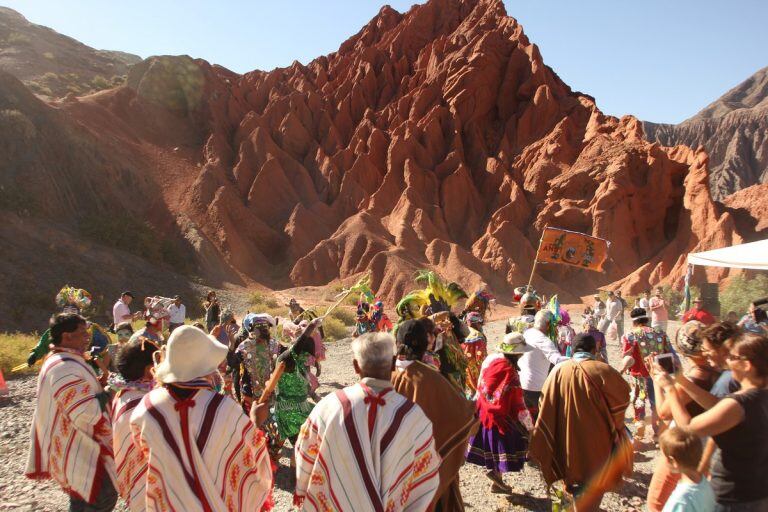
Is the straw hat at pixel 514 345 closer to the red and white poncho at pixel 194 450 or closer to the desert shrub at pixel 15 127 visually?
the red and white poncho at pixel 194 450

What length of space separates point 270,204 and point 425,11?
33.3 m

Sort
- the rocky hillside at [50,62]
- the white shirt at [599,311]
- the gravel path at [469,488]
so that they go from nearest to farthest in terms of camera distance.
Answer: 1. the gravel path at [469,488]
2. the white shirt at [599,311]
3. the rocky hillside at [50,62]

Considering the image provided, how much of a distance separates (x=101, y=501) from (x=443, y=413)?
2.40 meters

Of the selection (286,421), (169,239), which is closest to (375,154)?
(169,239)

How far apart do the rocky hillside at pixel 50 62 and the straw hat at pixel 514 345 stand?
51.1 meters

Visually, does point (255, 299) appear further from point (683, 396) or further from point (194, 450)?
point (683, 396)

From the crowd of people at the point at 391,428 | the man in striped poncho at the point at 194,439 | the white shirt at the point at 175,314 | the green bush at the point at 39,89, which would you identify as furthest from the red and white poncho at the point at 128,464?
the green bush at the point at 39,89

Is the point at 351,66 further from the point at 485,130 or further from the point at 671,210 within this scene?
the point at 671,210

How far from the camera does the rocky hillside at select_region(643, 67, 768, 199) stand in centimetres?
7762

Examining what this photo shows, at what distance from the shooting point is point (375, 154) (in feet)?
139

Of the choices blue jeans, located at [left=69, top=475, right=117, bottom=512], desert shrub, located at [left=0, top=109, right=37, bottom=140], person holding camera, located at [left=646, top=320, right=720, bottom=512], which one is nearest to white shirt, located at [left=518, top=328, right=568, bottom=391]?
person holding camera, located at [left=646, top=320, right=720, bottom=512]

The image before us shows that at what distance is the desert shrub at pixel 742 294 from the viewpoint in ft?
64.1

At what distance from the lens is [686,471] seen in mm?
2658

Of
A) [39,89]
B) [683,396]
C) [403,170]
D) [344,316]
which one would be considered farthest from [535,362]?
[39,89]
